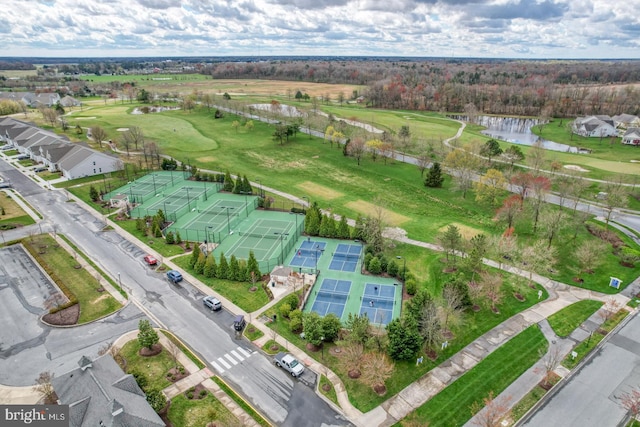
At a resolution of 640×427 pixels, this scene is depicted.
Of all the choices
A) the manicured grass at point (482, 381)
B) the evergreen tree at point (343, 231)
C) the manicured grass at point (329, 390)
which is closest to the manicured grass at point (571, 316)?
the manicured grass at point (482, 381)

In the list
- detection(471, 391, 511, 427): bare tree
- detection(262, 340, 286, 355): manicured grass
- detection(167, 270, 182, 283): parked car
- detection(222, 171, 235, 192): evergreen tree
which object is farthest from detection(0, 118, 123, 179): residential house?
detection(471, 391, 511, 427): bare tree

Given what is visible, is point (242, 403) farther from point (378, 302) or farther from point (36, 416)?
point (378, 302)

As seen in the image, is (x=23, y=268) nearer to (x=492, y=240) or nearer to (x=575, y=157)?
(x=492, y=240)

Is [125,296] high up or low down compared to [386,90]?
down

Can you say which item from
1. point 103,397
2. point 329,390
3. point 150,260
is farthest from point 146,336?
point 150,260

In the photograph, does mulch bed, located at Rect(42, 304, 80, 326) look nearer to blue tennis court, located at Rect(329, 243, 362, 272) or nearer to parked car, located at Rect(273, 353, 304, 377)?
parked car, located at Rect(273, 353, 304, 377)

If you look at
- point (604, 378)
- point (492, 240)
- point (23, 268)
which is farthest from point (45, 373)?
point (492, 240)
